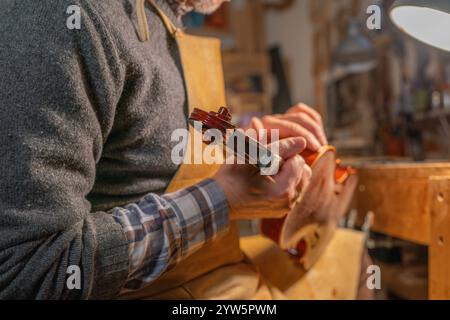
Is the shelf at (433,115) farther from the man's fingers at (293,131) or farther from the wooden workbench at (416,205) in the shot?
the man's fingers at (293,131)

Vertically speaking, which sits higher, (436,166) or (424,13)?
(424,13)

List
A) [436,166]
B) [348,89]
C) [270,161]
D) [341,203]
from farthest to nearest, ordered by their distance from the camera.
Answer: [348,89] < [341,203] < [436,166] < [270,161]

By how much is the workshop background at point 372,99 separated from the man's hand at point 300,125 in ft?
0.72

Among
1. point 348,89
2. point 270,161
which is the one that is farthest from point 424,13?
point 348,89

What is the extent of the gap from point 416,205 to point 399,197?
0.25 feet

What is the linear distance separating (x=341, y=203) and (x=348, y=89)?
91.9 inches

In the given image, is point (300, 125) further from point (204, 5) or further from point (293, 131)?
point (204, 5)

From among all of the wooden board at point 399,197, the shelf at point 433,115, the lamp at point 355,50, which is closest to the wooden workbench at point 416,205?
the wooden board at point 399,197

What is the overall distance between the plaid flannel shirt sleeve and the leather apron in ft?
0.30

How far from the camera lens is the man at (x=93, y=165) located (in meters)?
0.50

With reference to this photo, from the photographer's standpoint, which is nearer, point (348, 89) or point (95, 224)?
point (95, 224)
